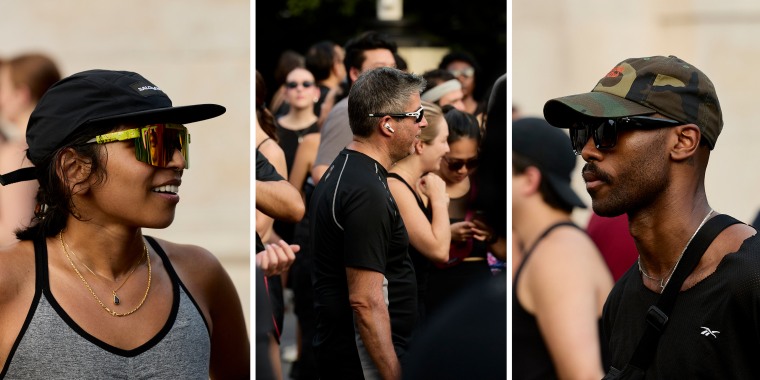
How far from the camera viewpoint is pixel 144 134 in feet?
7.68

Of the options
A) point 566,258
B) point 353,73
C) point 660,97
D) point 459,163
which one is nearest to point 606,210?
point 660,97

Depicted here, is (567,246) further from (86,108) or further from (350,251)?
(86,108)

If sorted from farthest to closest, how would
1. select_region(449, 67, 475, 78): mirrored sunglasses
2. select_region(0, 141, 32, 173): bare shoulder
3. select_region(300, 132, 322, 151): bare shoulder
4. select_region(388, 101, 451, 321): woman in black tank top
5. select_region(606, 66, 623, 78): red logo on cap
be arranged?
select_region(0, 141, 32, 173): bare shoulder, select_region(449, 67, 475, 78): mirrored sunglasses, select_region(300, 132, 322, 151): bare shoulder, select_region(388, 101, 451, 321): woman in black tank top, select_region(606, 66, 623, 78): red logo on cap

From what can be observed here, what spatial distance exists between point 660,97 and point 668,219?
0.28m

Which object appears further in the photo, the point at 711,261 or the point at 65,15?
the point at 65,15

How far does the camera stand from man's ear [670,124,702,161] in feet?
7.34

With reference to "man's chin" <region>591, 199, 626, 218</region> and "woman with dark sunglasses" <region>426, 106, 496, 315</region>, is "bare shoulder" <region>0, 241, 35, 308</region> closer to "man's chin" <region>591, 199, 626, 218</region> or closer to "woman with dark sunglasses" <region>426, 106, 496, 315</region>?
"man's chin" <region>591, 199, 626, 218</region>

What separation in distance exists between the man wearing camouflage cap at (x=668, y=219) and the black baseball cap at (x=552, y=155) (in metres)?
2.00

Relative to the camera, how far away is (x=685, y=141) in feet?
7.39

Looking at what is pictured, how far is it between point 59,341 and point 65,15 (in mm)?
3522

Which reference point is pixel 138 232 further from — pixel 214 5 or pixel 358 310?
pixel 214 5

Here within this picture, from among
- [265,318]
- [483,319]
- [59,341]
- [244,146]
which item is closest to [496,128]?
[483,319]

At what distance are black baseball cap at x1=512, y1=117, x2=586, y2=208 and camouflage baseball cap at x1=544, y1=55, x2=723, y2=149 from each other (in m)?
2.13

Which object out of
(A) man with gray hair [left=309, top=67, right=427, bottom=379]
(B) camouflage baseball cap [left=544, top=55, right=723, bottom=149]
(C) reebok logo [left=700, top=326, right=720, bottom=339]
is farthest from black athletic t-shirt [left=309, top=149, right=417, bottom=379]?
(C) reebok logo [left=700, top=326, right=720, bottom=339]
